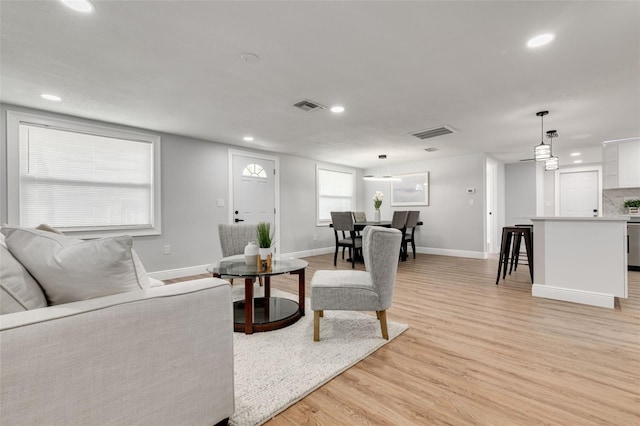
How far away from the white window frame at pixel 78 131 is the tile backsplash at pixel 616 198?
804 cm

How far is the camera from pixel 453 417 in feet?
4.53

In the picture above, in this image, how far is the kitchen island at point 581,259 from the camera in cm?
285

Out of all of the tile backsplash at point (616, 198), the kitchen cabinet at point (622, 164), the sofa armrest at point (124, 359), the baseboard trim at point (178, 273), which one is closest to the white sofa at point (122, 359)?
the sofa armrest at point (124, 359)

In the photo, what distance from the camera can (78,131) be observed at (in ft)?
11.7

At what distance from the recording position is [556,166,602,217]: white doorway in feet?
23.9

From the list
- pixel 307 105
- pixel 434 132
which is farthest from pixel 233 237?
pixel 434 132

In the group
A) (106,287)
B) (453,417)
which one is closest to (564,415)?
(453,417)

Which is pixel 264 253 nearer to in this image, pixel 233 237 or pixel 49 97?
pixel 233 237

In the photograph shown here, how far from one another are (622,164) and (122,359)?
24.5ft

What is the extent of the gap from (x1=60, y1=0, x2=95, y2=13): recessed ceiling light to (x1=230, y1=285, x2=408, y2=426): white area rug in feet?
7.78

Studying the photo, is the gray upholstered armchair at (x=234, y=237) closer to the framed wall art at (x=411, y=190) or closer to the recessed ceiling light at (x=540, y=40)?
the recessed ceiling light at (x=540, y=40)

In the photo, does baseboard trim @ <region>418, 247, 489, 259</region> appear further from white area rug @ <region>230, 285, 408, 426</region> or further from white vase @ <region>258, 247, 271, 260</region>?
white vase @ <region>258, 247, 271, 260</region>

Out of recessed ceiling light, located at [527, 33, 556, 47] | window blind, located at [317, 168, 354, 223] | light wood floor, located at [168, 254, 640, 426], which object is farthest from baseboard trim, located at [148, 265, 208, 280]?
recessed ceiling light, located at [527, 33, 556, 47]

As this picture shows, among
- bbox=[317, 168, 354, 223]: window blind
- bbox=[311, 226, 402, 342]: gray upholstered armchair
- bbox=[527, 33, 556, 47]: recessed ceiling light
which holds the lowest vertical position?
bbox=[311, 226, 402, 342]: gray upholstered armchair
